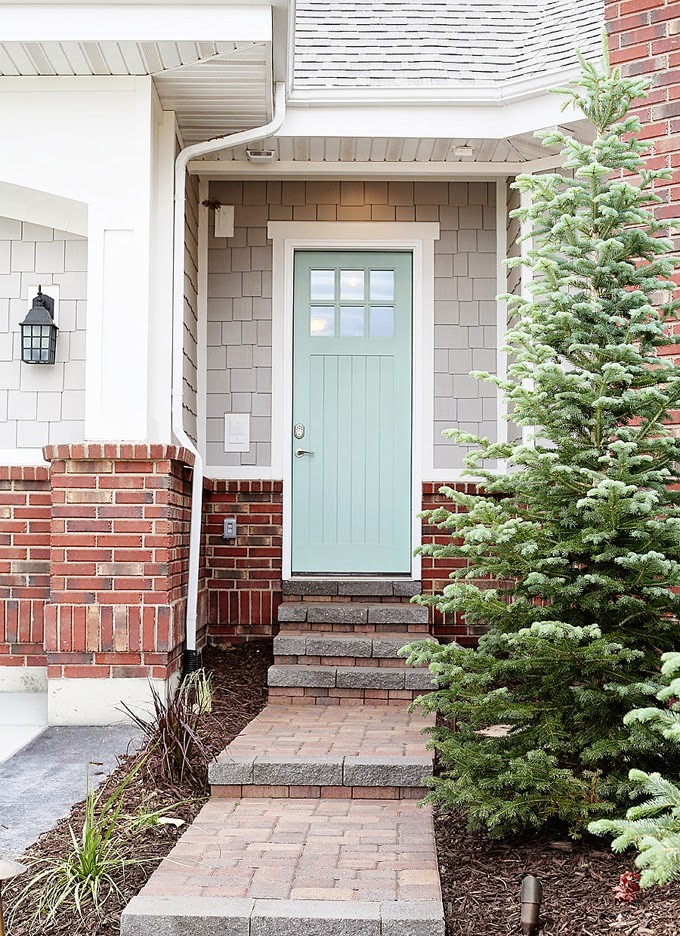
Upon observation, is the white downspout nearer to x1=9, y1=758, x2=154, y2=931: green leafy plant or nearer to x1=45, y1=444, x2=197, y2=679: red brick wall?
x1=45, y1=444, x2=197, y2=679: red brick wall

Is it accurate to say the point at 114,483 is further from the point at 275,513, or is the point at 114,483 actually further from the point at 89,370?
the point at 275,513

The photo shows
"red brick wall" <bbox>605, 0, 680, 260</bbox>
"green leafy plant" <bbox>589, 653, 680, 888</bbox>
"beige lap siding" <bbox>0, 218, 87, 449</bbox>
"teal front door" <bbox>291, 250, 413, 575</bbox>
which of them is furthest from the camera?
"teal front door" <bbox>291, 250, 413, 575</bbox>

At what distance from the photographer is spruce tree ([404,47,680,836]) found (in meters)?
3.11

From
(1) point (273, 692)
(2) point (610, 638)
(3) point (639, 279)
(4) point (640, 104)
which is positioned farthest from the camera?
(1) point (273, 692)

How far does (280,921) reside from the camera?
273cm

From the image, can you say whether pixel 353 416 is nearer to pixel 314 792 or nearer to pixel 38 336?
pixel 38 336

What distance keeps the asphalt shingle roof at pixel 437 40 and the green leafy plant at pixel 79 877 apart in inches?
172

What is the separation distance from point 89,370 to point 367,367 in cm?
222

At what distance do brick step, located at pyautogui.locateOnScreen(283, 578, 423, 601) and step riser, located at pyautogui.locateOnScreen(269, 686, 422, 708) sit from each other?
94 cm

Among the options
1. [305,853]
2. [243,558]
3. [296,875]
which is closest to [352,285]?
[243,558]

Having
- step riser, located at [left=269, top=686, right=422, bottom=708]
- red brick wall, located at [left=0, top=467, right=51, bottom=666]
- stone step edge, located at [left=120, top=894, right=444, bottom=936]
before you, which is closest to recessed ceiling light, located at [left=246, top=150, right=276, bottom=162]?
red brick wall, located at [left=0, top=467, right=51, bottom=666]

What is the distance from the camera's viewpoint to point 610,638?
315cm

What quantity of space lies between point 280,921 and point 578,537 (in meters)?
1.49

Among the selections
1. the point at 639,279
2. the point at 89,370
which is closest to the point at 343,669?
the point at 89,370
